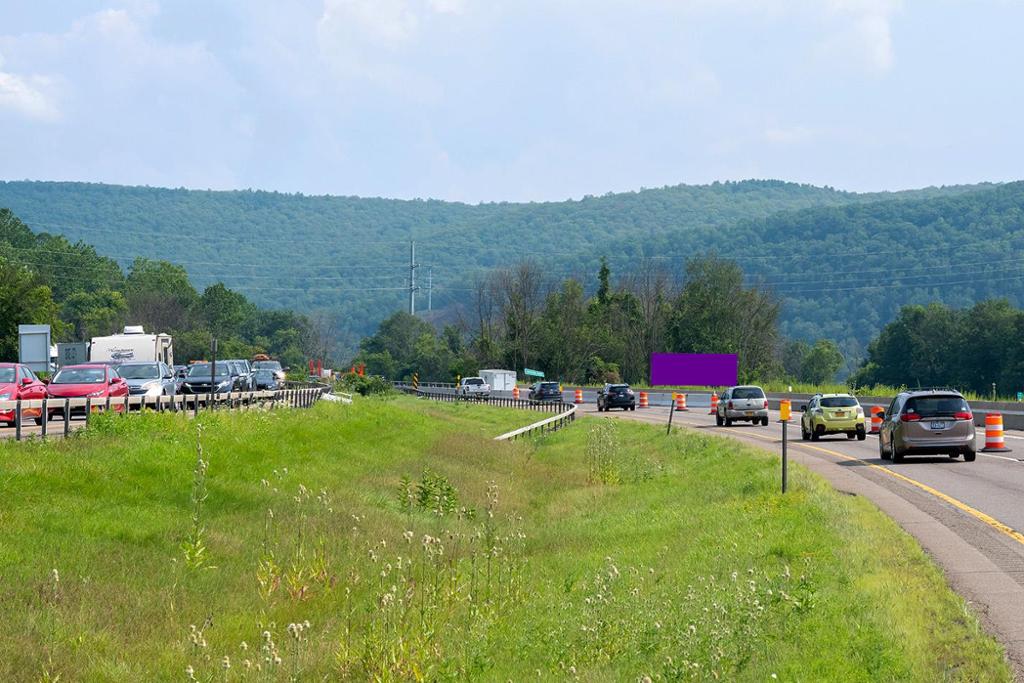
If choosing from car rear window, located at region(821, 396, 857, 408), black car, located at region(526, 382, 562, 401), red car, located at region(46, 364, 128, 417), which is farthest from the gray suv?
black car, located at region(526, 382, 562, 401)

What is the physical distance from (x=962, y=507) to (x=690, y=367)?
353ft

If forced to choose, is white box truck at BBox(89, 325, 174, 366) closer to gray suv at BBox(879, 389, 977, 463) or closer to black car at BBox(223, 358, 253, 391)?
black car at BBox(223, 358, 253, 391)

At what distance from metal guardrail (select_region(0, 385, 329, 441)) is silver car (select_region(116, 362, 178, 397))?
3.34 ft

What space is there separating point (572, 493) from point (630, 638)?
52.7 ft

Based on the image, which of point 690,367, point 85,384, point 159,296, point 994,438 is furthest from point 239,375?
point 159,296

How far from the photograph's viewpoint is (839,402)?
41719 millimetres

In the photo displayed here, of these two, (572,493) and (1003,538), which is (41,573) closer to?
(1003,538)

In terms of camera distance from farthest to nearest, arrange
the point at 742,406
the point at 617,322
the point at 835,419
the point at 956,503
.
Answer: the point at 617,322 < the point at 742,406 < the point at 835,419 < the point at 956,503

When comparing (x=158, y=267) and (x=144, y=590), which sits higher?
(x=158, y=267)

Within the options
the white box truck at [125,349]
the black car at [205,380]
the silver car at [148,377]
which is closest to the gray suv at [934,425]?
the silver car at [148,377]

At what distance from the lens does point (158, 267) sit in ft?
650

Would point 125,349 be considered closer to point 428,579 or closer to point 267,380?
point 267,380

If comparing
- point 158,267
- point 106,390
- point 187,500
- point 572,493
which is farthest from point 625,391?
point 158,267

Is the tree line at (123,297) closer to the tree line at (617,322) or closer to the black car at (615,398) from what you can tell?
the tree line at (617,322)
